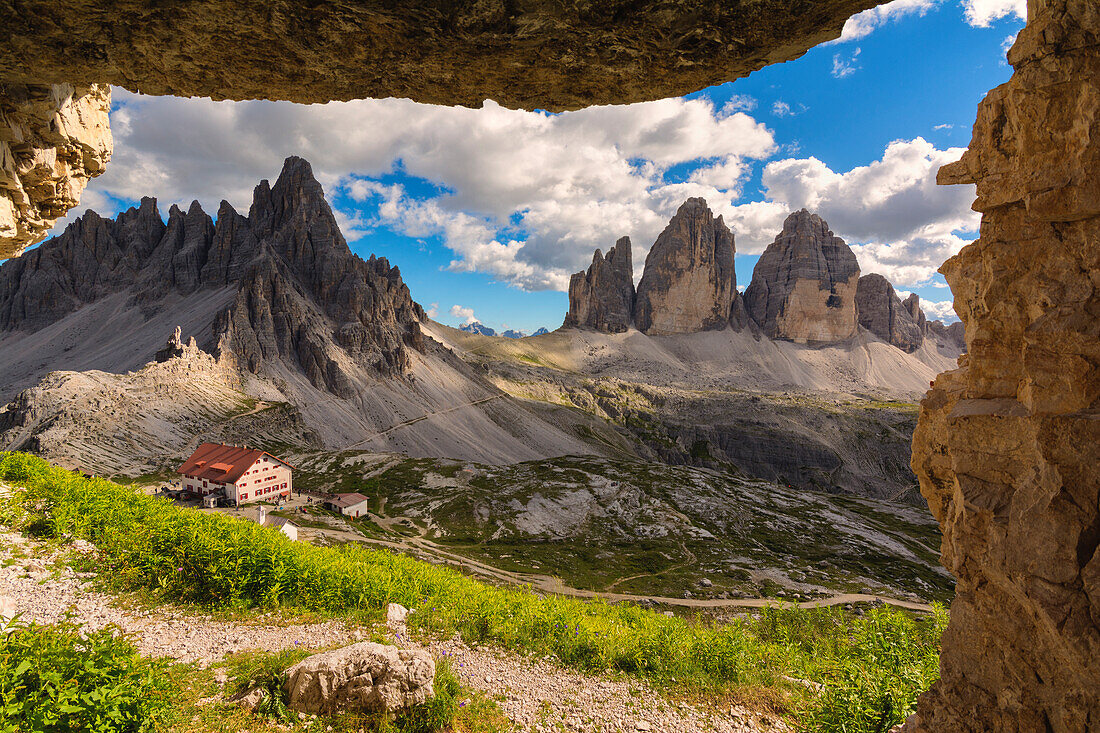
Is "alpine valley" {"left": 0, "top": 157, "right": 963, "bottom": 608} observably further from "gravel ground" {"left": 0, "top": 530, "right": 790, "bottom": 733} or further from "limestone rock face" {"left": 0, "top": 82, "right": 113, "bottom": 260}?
"limestone rock face" {"left": 0, "top": 82, "right": 113, "bottom": 260}

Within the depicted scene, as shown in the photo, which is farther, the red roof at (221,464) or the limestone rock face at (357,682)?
the red roof at (221,464)

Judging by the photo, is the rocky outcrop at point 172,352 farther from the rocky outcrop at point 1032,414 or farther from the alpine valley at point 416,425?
the rocky outcrop at point 1032,414

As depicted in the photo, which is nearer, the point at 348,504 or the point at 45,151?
the point at 45,151

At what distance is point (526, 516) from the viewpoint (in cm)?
7538

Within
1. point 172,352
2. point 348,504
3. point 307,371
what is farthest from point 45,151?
point 307,371

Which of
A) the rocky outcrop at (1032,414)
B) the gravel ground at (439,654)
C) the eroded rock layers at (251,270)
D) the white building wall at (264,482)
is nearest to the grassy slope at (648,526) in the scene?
the white building wall at (264,482)

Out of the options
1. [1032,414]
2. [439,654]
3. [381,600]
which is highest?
[1032,414]

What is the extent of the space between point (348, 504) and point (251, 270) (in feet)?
320

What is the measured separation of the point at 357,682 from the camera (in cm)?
884

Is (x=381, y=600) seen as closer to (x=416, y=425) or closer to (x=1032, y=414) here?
(x=1032, y=414)

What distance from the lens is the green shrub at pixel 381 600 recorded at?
40.8ft

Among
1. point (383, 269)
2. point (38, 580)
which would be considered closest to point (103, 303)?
point (383, 269)

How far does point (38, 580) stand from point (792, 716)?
758 inches

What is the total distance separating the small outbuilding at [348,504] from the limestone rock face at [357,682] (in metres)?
61.3
